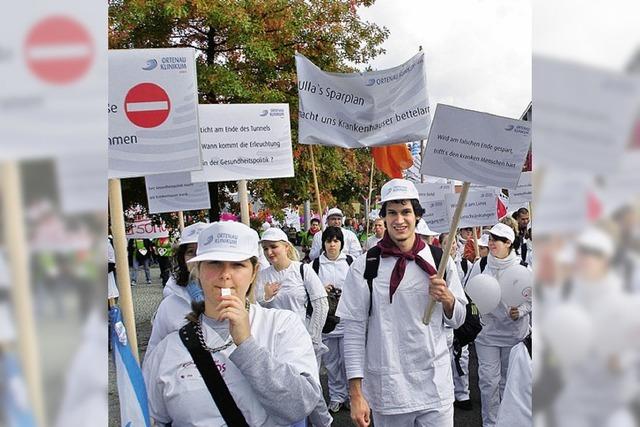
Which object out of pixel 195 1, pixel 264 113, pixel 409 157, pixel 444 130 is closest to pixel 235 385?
pixel 444 130

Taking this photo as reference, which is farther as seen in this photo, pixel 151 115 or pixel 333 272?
pixel 333 272

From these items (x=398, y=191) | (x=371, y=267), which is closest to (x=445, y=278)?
(x=371, y=267)

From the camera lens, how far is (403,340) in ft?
13.6

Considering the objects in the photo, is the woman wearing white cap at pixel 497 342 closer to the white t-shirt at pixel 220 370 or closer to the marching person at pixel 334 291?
the marching person at pixel 334 291

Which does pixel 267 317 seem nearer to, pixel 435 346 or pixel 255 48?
pixel 435 346

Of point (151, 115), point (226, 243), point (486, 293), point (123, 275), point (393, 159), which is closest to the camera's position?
point (226, 243)

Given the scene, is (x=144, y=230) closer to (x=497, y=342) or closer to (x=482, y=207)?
(x=482, y=207)

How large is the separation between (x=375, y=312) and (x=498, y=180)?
1017 mm

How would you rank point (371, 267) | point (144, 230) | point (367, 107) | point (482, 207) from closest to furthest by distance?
point (371, 267)
point (367, 107)
point (482, 207)
point (144, 230)

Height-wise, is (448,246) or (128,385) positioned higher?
(448,246)
